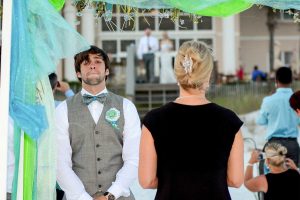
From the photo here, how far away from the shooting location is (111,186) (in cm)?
520

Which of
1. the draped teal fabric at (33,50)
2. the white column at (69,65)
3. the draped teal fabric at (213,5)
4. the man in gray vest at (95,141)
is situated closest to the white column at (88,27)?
the white column at (69,65)

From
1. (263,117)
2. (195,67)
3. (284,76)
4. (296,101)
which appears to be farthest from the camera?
(263,117)

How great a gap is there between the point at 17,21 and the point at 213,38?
32738 millimetres

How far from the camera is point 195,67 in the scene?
426 centimetres

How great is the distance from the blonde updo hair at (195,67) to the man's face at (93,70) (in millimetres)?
1158

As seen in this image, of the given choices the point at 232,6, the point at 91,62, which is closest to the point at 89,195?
the point at 91,62

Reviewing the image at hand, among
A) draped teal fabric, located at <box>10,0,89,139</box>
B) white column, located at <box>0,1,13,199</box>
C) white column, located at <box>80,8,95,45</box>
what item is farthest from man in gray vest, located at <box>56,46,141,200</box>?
white column, located at <box>80,8,95,45</box>

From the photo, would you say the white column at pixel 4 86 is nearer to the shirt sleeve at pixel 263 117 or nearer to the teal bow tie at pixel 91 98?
the teal bow tie at pixel 91 98

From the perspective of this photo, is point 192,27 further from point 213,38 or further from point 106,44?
point 106,44

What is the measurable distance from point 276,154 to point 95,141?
1962mm

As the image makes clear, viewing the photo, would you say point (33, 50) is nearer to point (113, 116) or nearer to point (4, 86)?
point (4, 86)

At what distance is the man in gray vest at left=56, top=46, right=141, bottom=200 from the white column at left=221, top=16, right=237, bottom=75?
3105 cm

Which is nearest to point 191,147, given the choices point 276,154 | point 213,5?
point 213,5

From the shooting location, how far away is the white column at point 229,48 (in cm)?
3625
